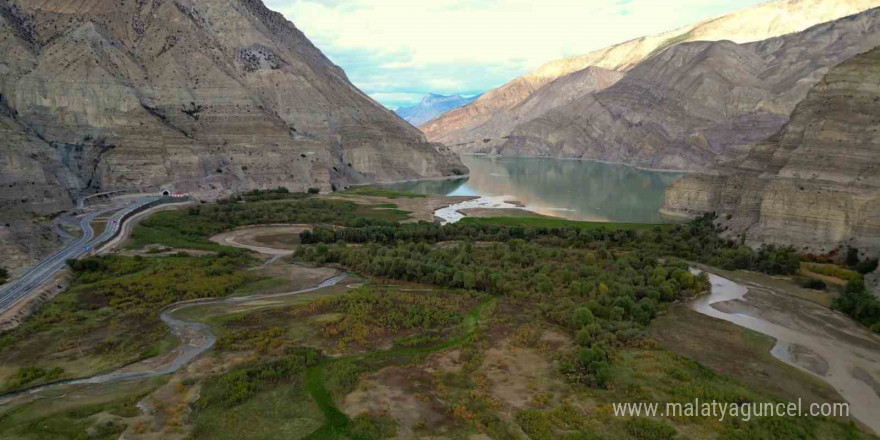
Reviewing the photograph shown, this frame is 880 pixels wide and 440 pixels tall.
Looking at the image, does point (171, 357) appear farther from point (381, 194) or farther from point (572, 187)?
point (572, 187)

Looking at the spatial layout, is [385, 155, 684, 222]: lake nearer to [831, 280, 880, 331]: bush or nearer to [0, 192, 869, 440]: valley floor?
[831, 280, 880, 331]: bush

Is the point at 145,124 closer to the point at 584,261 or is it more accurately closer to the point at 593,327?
the point at 584,261

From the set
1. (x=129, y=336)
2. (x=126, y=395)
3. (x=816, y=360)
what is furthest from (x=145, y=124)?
(x=816, y=360)

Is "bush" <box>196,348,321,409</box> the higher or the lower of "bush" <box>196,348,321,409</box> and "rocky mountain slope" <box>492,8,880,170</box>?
the lower

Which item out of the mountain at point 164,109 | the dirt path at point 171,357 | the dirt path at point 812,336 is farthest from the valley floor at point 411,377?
the mountain at point 164,109

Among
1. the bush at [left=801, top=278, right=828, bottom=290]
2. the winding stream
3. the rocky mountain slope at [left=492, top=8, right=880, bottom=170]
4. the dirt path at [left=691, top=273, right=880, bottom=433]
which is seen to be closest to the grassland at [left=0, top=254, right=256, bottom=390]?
the winding stream

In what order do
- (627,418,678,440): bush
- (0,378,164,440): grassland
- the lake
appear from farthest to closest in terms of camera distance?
the lake < (627,418,678,440): bush < (0,378,164,440): grassland

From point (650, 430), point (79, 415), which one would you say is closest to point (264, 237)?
point (79, 415)
